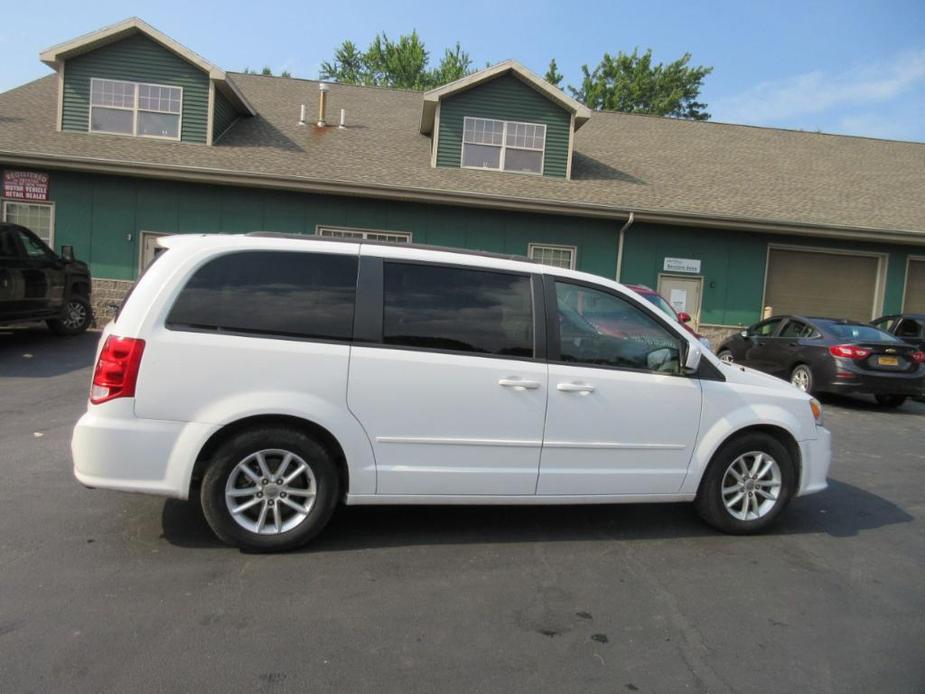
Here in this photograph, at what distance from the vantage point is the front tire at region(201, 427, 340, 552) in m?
3.86

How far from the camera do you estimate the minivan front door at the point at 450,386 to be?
3.98 m

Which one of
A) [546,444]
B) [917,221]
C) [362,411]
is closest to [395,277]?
[362,411]

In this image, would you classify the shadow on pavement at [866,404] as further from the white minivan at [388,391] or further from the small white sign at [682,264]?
the white minivan at [388,391]

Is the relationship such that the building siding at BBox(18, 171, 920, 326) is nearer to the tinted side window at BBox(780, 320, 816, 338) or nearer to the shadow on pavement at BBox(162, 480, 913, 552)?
the tinted side window at BBox(780, 320, 816, 338)

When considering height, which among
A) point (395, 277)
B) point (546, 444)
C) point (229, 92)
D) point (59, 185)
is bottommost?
point (546, 444)

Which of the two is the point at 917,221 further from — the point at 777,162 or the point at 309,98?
the point at 309,98

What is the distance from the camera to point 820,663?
10.2 ft

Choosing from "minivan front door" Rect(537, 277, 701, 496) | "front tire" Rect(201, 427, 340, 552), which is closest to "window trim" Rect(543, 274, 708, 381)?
"minivan front door" Rect(537, 277, 701, 496)

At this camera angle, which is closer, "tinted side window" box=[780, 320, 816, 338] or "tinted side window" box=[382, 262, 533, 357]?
"tinted side window" box=[382, 262, 533, 357]

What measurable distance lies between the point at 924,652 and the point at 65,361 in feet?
35.5

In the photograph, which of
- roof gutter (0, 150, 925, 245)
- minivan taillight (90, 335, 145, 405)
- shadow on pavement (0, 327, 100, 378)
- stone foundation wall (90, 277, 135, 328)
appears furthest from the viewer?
stone foundation wall (90, 277, 135, 328)

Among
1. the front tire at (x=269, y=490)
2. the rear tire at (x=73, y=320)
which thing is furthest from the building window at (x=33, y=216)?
the front tire at (x=269, y=490)

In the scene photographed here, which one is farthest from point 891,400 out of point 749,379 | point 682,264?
point 749,379

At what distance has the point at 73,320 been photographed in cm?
1270
